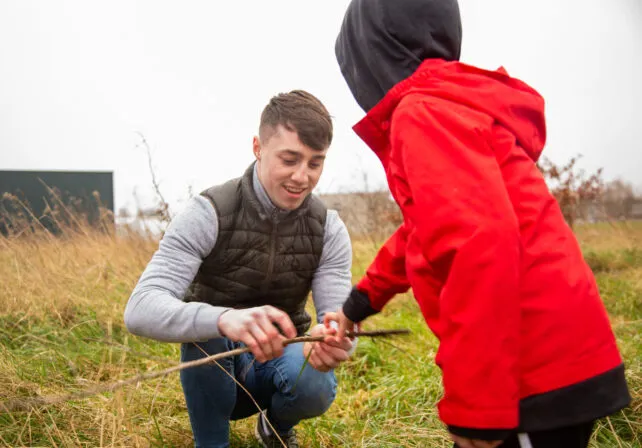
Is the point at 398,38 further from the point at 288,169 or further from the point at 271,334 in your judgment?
the point at 271,334

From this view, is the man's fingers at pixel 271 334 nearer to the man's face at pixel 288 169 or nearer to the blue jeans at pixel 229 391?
the blue jeans at pixel 229 391

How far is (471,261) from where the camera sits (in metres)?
0.97

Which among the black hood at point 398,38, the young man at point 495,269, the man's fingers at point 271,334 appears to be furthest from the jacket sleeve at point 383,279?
the black hood at point 398,38

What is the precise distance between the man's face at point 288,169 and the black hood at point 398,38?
46cm

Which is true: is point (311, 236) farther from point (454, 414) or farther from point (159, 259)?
point (454, 414)

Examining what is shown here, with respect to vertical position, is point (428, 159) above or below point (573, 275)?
above

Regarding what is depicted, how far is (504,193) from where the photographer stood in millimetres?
1019

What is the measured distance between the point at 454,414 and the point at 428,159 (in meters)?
0.52

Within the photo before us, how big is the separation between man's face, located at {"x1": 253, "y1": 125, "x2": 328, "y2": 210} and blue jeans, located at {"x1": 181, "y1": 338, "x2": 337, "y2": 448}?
23.7 inches

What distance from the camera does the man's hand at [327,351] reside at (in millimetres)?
1611

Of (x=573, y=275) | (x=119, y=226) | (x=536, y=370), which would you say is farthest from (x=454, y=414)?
(x=119, y=226)

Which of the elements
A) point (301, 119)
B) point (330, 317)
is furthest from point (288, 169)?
point (330, 317)

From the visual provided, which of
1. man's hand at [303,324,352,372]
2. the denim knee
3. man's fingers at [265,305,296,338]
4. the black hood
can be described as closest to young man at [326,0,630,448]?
the black hood

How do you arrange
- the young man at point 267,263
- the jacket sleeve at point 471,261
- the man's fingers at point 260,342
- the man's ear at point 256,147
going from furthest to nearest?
1. the man's ear at point 256,147
2. the young man at point 267,263
3. the man's fingers at point 260,342
4. the jacket sleeve at point 471,261
